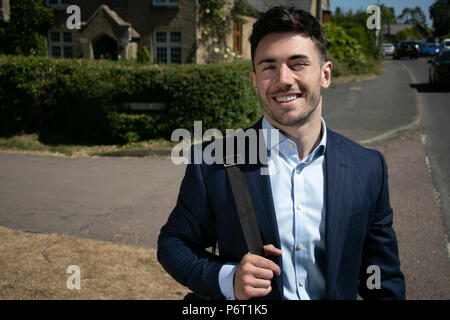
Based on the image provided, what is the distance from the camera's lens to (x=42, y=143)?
36.8 ft

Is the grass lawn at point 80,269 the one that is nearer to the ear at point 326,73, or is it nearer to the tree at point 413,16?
the ear at point 326,73

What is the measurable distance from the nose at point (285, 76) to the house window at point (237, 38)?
828 inches

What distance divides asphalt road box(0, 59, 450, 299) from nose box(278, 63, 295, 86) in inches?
120

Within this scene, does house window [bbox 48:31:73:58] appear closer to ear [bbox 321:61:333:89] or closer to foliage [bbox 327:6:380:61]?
foliage [bbox 327:6:380:61]

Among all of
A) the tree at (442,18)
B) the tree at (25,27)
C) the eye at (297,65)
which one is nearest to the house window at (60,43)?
the tree at (25,27)

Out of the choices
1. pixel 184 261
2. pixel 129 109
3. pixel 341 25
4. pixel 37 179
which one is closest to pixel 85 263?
pixel 184 261

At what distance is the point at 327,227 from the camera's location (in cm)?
180

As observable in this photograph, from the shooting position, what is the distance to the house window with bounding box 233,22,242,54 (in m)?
22.3

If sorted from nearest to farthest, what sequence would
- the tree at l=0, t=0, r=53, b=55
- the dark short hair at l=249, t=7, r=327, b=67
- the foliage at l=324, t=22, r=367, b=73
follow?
the dark short hair at l=249, t=7, r=327, b=67, the tree at l=0, t=0, r=53, b=55, the foliage at l=324, t=22, r=367, b=73

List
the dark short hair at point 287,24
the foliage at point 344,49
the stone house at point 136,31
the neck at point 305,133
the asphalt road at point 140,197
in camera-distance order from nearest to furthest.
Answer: the dark short hair at point 287,24, the neck at point 305,133, the asphalt road at point 140,197, the stone house at point 136,31, the foliage at point 344,49

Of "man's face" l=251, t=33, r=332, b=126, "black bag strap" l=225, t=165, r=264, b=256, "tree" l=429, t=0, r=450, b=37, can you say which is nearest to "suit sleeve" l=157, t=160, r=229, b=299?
"black bag strap" l=225, t=165, r=264, b=256

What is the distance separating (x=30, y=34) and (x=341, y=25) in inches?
705

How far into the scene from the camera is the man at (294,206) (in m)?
1.80

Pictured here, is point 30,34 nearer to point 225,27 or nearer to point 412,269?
point 225,27
